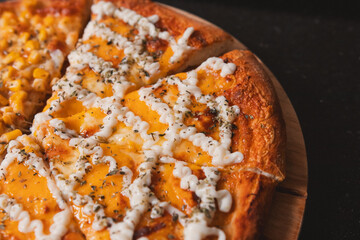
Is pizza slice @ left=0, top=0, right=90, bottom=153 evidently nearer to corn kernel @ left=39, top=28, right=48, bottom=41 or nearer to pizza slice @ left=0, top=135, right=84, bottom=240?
corn kernel @ left=39, top=28, right=48, bottom=41

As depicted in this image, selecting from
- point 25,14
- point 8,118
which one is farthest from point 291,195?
point 25,14

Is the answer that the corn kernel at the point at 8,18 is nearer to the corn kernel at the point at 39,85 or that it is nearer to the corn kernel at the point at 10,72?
the corn kernel at the point at 10,72

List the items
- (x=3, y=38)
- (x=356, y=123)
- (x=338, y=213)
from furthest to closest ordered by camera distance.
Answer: (x=356, y=123) → (x=3, y=38) → (x=338, y=213)

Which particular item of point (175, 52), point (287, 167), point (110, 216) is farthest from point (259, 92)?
point (110, 216)

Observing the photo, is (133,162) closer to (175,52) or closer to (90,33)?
(175,52)

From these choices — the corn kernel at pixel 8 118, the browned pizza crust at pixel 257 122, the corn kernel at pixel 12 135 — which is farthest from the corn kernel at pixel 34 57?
the browned pizza crust at pixel 257 122

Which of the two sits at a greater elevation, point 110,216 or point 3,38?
point 3,38

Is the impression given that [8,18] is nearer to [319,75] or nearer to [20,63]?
[20,63]
